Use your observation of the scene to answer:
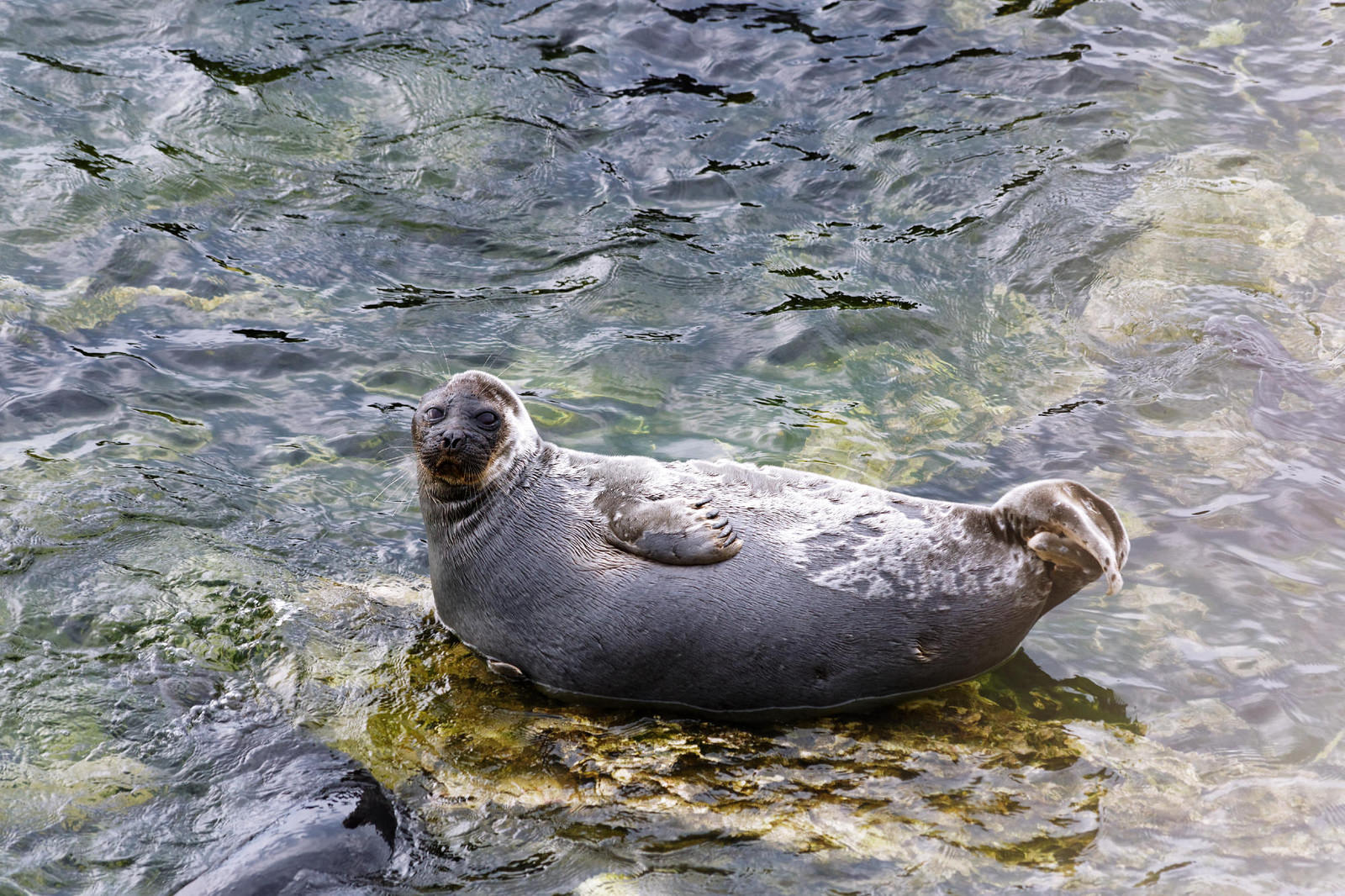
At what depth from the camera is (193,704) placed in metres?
5.05

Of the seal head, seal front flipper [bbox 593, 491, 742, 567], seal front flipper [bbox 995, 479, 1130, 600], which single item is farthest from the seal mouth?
seal front flipper [bbox 995, 479, 1130, 600]

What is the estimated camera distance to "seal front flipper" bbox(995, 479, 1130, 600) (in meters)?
4.74

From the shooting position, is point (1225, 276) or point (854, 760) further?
point (1225, 276)

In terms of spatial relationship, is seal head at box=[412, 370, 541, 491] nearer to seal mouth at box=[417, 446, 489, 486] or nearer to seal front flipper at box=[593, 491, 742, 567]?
seal mouth at box=[417, 446, 489, 486]

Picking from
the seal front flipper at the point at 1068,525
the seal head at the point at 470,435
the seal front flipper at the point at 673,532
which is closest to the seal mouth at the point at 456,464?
the seal head at the point at 470,435

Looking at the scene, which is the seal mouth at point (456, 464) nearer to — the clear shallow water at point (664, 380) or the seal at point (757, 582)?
the seal at point (757, 582)

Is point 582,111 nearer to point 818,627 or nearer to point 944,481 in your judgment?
point 944,481

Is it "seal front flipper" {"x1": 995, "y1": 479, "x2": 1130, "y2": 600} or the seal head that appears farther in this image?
the seal head

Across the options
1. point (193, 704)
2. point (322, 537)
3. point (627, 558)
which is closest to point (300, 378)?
point (322, 537)

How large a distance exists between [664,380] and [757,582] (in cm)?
268

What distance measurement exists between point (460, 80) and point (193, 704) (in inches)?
259

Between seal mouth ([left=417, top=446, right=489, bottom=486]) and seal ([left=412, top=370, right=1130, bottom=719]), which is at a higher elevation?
seal mouth ([left=417, top=446, right=489, bottom=486])

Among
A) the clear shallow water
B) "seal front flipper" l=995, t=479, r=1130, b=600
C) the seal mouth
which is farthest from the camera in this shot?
the seal mouth

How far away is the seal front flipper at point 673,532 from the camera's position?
4973mm
